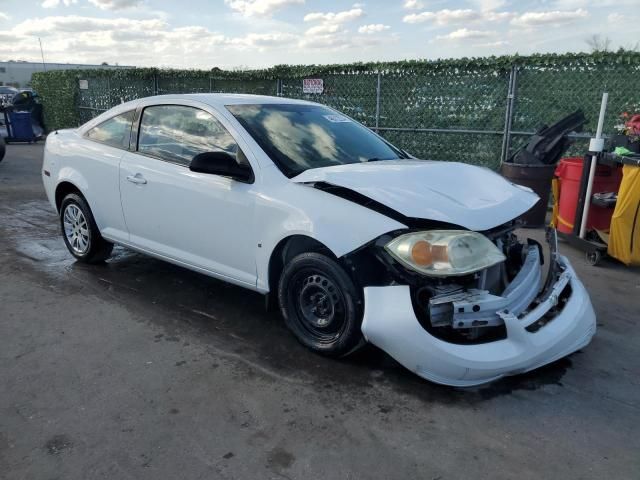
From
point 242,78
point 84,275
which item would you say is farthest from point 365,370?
point 242,78

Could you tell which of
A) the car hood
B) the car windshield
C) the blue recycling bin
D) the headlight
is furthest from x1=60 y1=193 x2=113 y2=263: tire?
the blue recycling bin

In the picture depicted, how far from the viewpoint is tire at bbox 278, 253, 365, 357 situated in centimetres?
309

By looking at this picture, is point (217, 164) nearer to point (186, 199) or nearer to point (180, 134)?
point (186, 199)

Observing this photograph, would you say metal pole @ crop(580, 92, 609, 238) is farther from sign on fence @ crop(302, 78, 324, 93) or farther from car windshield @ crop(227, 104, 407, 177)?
sign on fence @ crop(302, 78, 324, 93)

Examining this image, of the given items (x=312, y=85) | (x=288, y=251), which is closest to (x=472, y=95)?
(x=312, y=85)

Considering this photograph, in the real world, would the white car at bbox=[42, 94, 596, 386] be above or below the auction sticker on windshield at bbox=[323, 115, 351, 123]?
below

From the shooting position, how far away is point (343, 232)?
302 cm

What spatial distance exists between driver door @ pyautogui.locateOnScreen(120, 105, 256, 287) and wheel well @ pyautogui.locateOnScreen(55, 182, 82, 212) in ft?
3.25

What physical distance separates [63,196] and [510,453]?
4816mm

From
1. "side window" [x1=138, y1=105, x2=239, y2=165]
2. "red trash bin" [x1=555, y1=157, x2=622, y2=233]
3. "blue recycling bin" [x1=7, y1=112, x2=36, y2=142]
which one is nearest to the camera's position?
"side window" [x1=138, y1=105, x2=239, y2=165]

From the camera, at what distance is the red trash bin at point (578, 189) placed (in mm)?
5995

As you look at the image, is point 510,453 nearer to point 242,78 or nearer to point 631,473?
point 631,473

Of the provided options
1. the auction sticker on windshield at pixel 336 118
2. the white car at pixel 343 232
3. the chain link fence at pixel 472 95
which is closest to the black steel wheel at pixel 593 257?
the white car at pixel 343 232

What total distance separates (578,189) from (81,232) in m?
5.55
